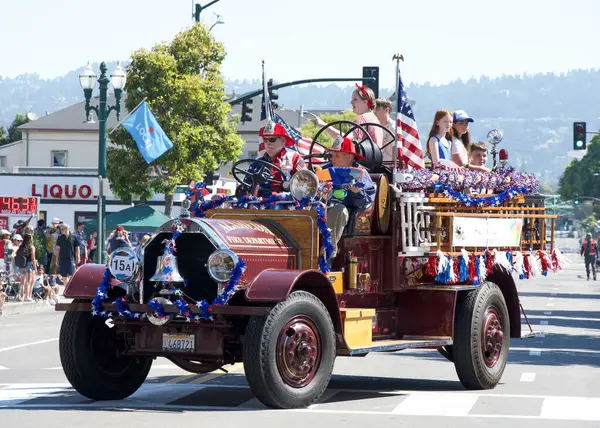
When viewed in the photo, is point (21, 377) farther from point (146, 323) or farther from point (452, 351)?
point (452, 351)

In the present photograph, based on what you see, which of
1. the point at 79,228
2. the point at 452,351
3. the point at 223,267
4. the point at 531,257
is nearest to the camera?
the point at 223,267

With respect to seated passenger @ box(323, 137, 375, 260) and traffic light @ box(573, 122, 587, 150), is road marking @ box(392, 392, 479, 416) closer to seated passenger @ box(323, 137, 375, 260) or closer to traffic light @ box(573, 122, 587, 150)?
seated passenger @ box(323, 137, 375, 260)

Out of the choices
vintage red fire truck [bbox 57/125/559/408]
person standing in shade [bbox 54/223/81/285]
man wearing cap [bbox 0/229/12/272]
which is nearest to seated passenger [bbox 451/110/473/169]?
vintage red fire truck [bbox 57/125/559/408]

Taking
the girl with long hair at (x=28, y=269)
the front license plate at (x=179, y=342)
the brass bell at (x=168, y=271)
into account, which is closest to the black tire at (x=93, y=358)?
the front license plate at (x=179, y=342)

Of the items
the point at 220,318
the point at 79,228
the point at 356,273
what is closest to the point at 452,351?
the point at 356,273

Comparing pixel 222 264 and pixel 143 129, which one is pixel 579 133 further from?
pixel 222 264

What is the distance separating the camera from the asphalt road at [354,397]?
33.4ft

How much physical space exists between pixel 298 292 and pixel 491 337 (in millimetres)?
3061

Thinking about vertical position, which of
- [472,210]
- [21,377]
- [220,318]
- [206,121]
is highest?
[206,121]

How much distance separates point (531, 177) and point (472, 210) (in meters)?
1.19

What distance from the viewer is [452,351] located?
12.8 metres

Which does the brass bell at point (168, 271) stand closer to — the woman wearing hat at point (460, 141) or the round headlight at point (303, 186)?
the round headlight at point (303, 186)

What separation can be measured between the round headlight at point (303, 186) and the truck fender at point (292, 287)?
0.80m

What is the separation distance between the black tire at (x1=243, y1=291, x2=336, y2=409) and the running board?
48 cm
